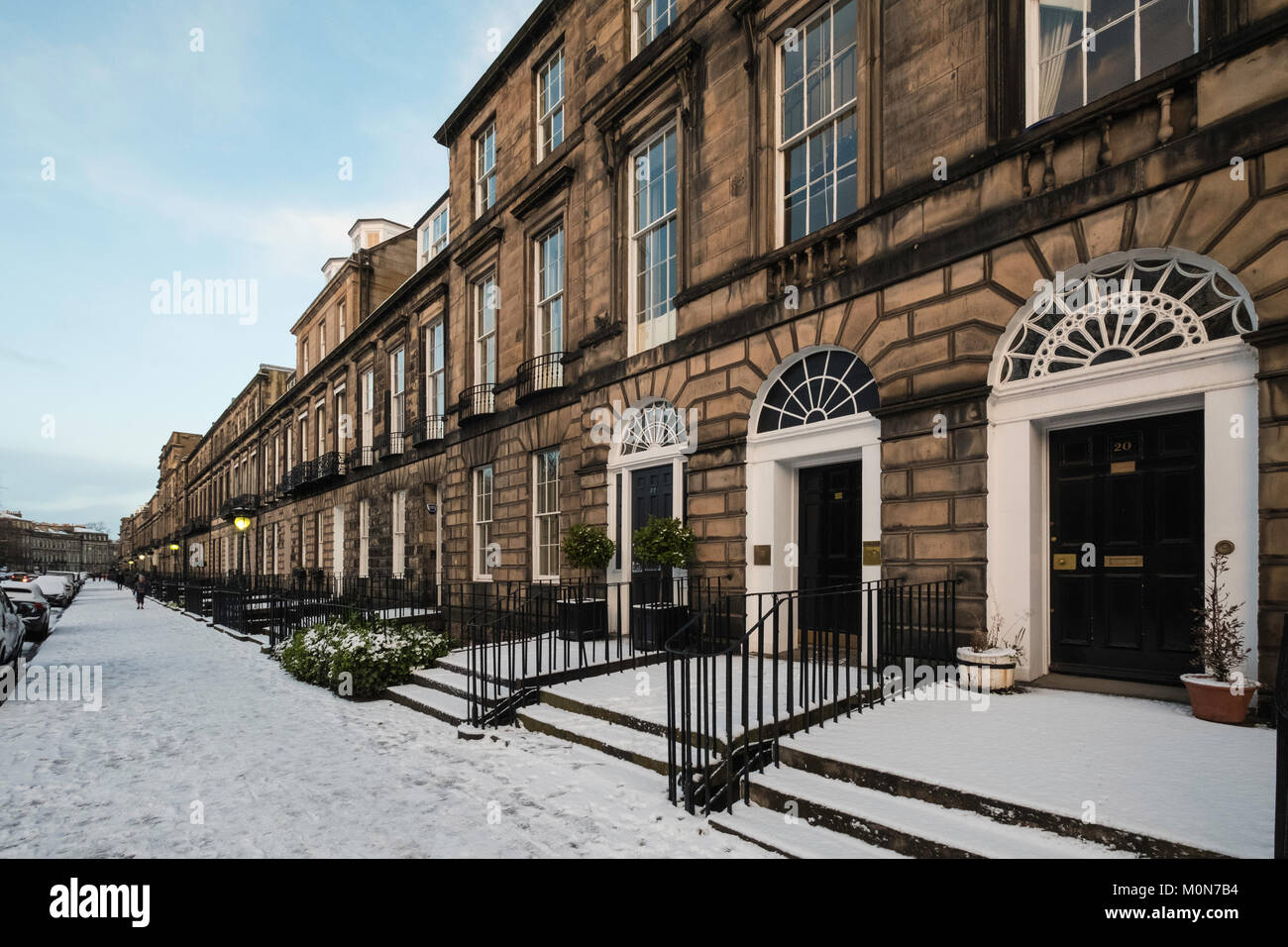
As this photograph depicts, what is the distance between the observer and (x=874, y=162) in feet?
25.6

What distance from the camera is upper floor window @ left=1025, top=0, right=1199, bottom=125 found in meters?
5.82

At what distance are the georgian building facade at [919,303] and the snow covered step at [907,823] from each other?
2.76 m

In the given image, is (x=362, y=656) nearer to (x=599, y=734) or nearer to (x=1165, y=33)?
(x=599, y=734)

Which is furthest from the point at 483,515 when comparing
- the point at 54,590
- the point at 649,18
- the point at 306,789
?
the point at 54,590

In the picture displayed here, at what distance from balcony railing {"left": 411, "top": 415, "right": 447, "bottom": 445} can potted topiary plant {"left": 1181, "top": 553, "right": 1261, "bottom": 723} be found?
631 inches

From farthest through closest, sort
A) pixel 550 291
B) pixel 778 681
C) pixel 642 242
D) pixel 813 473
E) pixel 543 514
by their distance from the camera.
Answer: pixel 550 291, pixel 543 514, pixel 642 242, pixel 813 473, pixel 778 681

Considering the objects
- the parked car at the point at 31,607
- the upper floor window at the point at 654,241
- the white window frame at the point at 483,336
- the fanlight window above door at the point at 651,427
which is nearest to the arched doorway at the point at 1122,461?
the fanlight window above door at the point at 651,427

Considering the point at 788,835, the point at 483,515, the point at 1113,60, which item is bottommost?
the point at 788,835

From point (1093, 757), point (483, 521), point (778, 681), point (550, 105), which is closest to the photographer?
point (1093, 757)

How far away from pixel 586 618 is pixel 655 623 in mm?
1479

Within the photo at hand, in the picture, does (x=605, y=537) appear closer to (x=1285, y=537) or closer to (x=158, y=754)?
(x=158, y=754)

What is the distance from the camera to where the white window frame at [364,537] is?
23.3 meters

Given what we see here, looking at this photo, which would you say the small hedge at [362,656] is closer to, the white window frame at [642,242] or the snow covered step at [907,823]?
the white window frame at [642,242]

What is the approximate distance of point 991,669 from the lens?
6.09 metres
